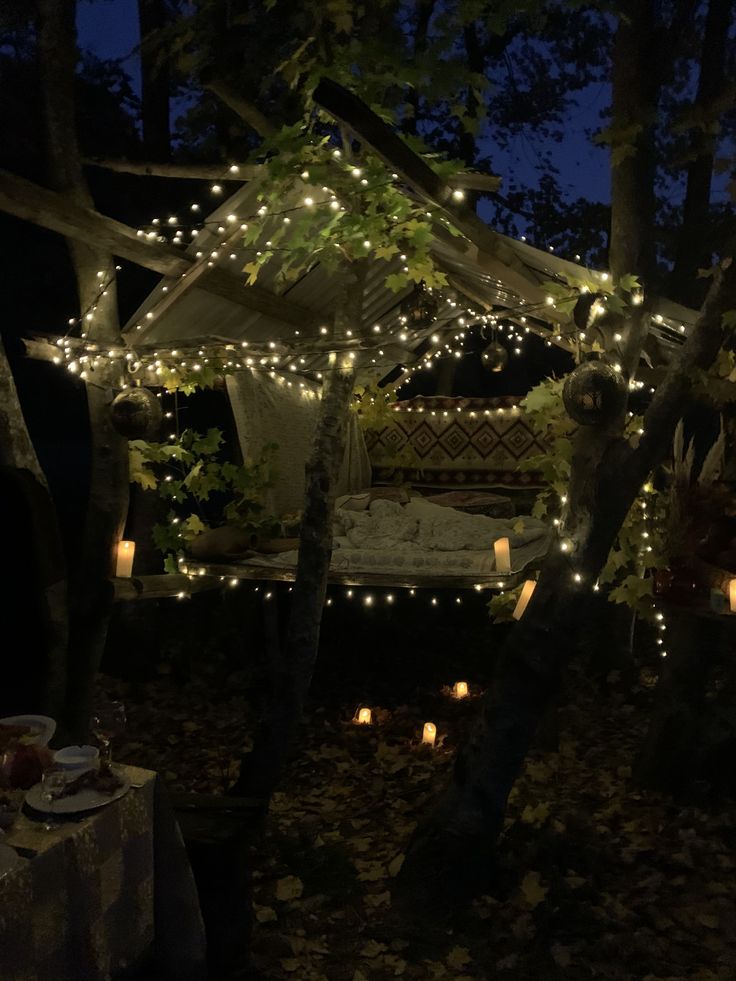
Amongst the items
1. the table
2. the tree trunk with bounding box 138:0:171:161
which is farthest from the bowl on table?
the tree trunk with bounding box 138:0:171:161

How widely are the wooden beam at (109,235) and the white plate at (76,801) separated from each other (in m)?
3.32

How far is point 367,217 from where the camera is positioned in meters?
Answer: 4.80

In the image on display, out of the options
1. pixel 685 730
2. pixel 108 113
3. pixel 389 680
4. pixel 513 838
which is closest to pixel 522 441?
pixel 389 680

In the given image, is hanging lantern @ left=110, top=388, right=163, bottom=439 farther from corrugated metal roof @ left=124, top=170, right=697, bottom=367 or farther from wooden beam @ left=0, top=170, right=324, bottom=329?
wooden beam @ left=0, top=170, right=324, bottom=329

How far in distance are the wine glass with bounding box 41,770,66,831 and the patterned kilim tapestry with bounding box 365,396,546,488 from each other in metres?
8.23

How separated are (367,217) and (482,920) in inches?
162

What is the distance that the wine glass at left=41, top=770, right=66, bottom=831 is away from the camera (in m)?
2.52

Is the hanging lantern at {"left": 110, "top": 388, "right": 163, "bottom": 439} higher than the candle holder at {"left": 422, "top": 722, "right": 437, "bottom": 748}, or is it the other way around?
the hanging lantern at {"left": 110, "top": 388, "right": 163, "bottom": 439}

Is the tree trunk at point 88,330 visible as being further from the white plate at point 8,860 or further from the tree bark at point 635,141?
the tree bark at point 635,141

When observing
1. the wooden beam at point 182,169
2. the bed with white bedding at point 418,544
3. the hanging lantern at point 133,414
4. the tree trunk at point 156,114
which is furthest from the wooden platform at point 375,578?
the tree trunk at point 156,114

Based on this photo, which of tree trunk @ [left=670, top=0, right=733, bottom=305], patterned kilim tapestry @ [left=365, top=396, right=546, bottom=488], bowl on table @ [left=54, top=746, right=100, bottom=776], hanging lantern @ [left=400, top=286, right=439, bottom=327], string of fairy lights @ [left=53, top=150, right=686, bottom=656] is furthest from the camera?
patterned kilim tapestry @ [left=365, top=396, right=546, bottom=488]

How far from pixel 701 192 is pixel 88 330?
8.66m

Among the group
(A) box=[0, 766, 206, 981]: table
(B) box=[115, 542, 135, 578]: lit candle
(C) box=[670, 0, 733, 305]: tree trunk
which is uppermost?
(C) box=[670, 0, 733, 305]: tree trunk

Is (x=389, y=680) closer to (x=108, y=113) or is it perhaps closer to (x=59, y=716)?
(x=59, y=716)
